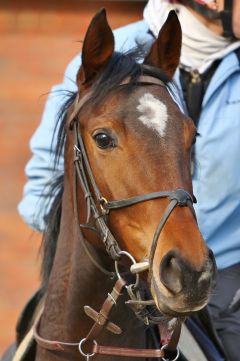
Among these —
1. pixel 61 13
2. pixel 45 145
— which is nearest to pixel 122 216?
pixel 45 145

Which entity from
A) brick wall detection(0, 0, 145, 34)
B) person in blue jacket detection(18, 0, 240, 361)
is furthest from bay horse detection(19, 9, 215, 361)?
brick wall detection(0, 0, 145, 34)

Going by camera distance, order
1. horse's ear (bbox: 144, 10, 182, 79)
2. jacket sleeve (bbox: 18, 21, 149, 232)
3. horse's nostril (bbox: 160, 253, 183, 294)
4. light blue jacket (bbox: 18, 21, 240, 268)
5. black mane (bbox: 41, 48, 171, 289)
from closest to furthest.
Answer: horse's nostril (bbox: 160, 253, 183, 294) < black mane (bbox: 41, 48, 171, 289) < horse's ear (bbox: 144, 10, 182, 79) < light blue jacket (bbox: 18, 21, 240, 268) < jacket sleeve (bbox: 18, 21, 149, 232)

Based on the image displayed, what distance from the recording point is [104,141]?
2.01 meters

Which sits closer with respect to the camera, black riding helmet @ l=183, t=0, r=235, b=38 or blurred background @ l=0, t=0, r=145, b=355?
black riding helmet @ l=183, t=0, r=235, b=38

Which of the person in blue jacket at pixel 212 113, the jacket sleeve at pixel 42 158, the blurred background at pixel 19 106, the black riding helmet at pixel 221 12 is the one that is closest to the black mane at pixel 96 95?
the person in blue jacket at pixel 212 113

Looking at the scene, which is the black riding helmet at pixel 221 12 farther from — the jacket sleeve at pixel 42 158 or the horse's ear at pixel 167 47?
the horse's ear at pixel 167 47

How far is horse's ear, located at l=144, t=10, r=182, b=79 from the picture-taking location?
2.24 metres

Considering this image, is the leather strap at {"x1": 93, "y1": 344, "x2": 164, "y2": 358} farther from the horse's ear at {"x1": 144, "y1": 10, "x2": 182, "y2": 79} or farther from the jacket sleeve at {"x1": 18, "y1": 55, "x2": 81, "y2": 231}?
the jacket sleeve at {"x1": 18, "y1": 55, "x2": 81, "y2": 231}

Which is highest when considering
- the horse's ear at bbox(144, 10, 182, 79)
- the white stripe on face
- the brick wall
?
the horse's ear at bbox(144, 10, 182, 79)

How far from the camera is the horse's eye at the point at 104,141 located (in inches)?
78.6

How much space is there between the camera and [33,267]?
5.11 m

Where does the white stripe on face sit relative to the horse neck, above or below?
above

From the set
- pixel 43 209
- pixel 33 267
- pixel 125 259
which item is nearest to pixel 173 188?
pixel 125 259

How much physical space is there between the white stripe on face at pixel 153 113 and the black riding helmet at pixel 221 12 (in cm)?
101
